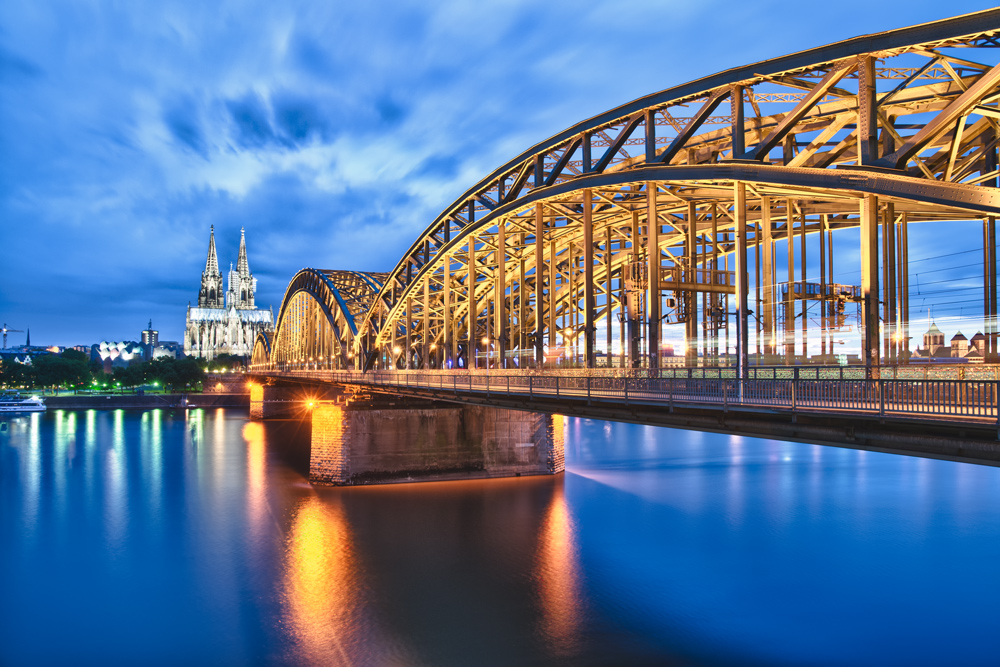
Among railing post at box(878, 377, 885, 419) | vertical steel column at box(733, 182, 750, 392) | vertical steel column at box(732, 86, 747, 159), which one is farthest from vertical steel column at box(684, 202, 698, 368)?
railing post at box(878, 377, 885, 419)

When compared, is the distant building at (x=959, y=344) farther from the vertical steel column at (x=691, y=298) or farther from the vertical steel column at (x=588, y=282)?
the vertical steel column at (x=588, y=282)

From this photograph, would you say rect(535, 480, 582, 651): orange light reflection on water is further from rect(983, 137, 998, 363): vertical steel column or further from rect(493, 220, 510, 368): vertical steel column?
rect(983, 137, 998, 363): vertical steel column

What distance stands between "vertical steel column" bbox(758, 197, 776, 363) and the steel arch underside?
43840 millimetres

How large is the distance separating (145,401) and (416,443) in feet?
292

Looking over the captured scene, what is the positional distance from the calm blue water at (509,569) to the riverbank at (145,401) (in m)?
Answer: 69.1

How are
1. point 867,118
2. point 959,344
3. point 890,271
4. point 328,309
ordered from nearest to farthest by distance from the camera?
point 867,118 < point 890,271 < point 959,344 < point 328,309

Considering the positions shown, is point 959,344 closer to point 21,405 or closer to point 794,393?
point 794,393

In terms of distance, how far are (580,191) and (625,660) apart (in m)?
18.3

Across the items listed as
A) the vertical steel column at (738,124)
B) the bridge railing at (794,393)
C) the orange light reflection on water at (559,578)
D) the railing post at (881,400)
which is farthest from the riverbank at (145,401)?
the railing post at (881,400)

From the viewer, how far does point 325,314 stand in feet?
232

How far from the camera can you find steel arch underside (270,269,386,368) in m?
67.7

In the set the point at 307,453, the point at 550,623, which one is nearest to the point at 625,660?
the point at 550,623

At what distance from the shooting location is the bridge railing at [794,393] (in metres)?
10.7

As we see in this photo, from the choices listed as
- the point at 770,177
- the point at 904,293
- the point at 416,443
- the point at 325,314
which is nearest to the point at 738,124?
the point at 770,177
